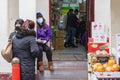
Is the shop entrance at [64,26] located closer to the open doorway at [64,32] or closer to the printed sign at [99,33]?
the open doorway at [64,32]

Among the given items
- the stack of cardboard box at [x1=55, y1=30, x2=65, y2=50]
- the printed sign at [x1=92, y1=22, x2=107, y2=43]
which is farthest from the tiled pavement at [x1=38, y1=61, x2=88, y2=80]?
the stack of cardboard box at [x1=55, y1=30, x2=65, y2=50]

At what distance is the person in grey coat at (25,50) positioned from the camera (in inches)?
315

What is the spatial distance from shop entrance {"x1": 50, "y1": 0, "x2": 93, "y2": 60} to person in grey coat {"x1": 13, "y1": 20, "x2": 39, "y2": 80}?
7.99m

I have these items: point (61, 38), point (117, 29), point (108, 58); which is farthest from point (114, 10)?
point (61, 38)

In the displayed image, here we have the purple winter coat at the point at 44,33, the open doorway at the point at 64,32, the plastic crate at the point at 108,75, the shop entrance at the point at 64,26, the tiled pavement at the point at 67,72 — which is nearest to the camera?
the plastic crate at the point at 108,75

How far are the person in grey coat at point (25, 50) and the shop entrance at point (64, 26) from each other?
799cm

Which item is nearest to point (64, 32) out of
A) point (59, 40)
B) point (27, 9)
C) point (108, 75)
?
point (59, 40)

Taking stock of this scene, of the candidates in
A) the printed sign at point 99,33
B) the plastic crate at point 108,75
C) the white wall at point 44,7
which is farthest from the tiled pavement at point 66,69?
the plastic crate at point 108,75

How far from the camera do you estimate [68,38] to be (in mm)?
20109

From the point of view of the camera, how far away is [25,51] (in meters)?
8.09

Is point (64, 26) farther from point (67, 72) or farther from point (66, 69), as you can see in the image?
point (67, 72)

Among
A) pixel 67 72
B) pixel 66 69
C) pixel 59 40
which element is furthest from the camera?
pixel 59 40

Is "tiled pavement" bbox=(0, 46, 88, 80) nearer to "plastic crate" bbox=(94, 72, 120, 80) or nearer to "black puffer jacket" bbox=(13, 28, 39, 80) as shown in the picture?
"black puffer jacket" bbox=(13, 28, 39, 80)

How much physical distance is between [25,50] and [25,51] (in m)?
0.02
